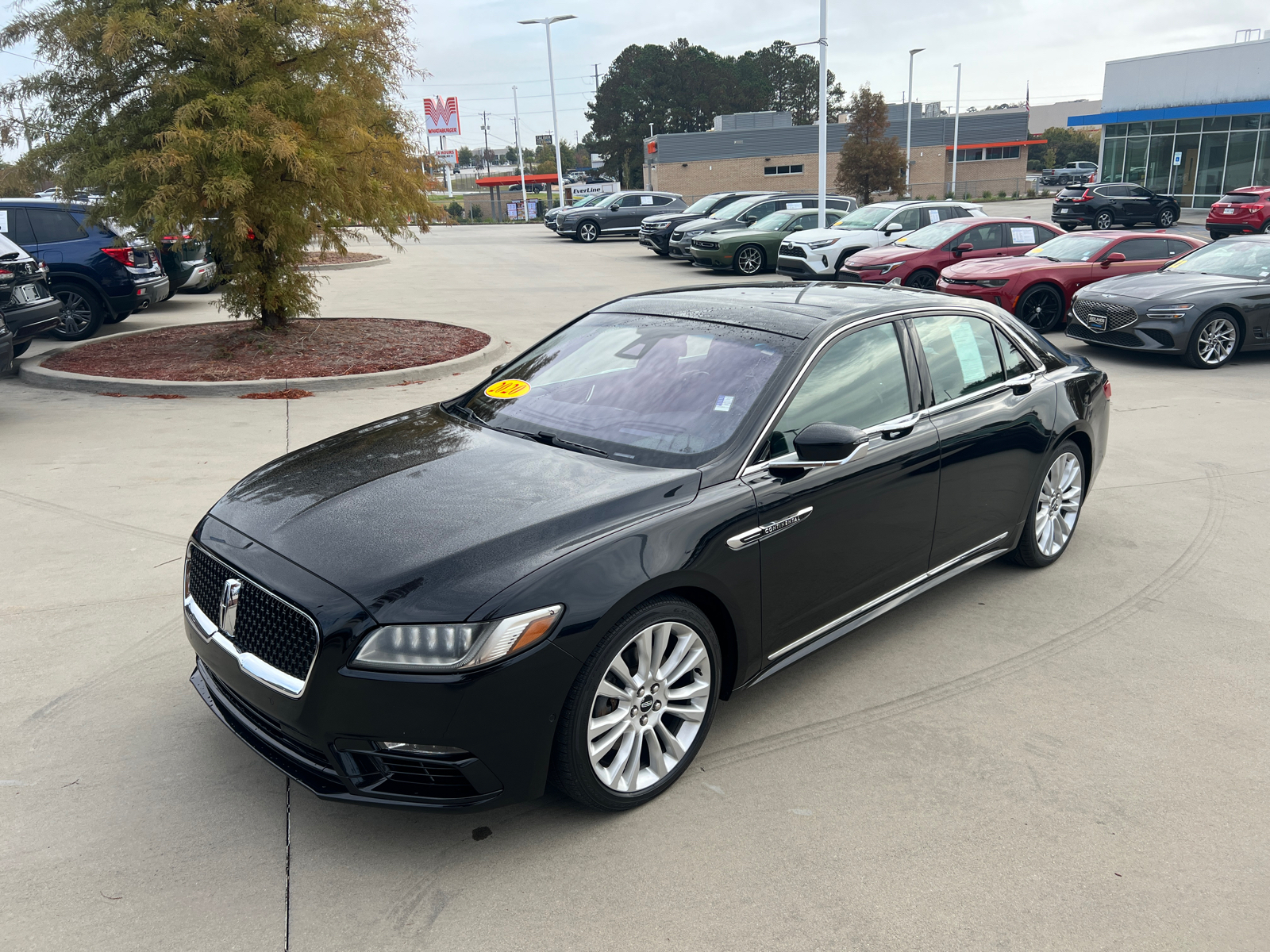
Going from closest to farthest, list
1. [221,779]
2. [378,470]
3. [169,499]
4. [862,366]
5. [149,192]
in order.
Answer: [221,779] → [378,470] → [862,366] → [169,499] → [149,192]

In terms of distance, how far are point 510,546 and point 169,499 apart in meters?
4.29

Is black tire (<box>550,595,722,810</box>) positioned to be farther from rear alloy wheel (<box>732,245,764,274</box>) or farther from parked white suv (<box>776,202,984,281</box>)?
rear alloy wheel (<box>732,245,764,274</box>)

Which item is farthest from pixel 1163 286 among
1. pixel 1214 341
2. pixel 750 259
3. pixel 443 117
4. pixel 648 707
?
pixel 443 117

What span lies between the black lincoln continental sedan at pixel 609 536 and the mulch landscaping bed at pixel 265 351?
249 inches

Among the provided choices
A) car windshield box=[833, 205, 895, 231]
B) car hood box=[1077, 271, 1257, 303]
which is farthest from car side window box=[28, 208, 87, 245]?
car windshield box=[833, 205, 895, 231]

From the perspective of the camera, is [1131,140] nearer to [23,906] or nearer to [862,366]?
[862,366]

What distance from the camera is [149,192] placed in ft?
32.4

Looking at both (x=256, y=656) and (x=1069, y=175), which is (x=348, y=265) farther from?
(x=1069, y=175)

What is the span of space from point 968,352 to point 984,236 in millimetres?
12410

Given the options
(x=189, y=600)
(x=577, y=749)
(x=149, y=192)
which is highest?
(x=149, y=192)

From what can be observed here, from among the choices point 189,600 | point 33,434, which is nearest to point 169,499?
point 33,434

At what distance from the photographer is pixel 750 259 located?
2198cm

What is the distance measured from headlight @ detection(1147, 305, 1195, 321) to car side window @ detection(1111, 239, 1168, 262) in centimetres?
298

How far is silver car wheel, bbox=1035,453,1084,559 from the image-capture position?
17.1ft
